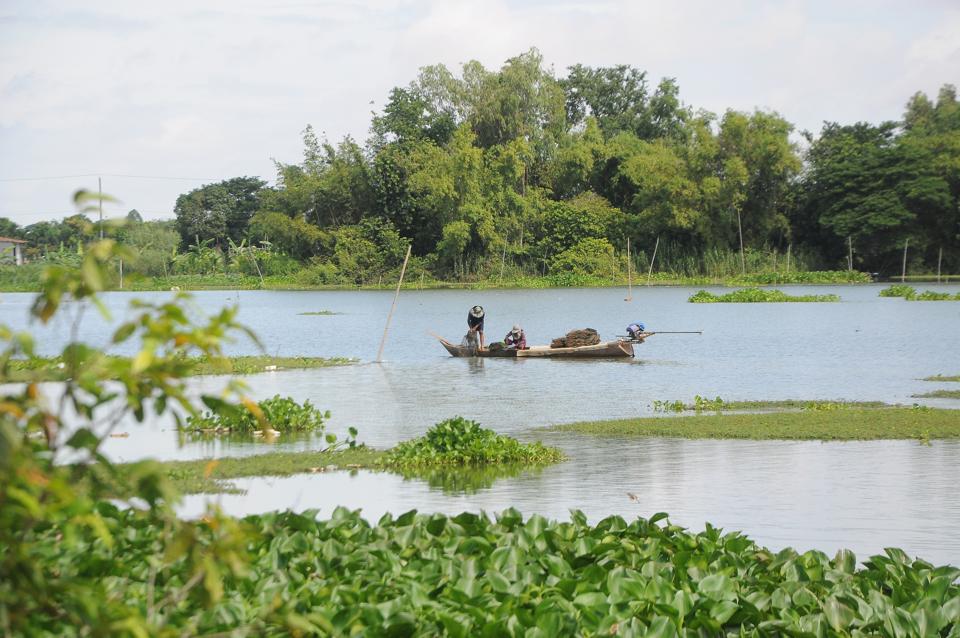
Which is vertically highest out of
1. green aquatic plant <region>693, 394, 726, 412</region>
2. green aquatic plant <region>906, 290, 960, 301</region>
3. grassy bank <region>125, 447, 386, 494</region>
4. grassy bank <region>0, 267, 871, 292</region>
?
grassy bank <region>0, 267, 871, 292</region>

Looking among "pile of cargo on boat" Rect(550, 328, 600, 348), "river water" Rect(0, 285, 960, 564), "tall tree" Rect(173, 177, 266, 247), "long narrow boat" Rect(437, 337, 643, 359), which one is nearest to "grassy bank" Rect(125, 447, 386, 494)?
"river water" Rect(0, 285, 960, 564)

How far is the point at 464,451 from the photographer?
457 inches

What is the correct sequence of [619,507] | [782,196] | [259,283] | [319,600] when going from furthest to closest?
[259,283], [782,196], [619,507], [319,600]

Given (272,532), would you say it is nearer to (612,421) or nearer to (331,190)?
(612,421)

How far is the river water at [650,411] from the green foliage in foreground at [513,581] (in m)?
0.94

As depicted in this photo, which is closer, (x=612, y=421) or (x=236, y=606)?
(x=236, y=606)

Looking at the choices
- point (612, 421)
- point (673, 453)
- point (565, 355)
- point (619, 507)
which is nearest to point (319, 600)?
point (619, 507)

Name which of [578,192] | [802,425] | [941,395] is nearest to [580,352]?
[941,395]

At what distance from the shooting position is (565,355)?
997 inches

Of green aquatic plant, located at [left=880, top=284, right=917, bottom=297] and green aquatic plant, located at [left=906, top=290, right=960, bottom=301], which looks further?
green aquatic plant, located at [left=880, top=284, right=917, bottom=297]

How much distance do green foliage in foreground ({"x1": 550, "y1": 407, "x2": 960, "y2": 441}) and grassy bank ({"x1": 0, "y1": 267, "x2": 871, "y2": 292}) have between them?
4974 cm

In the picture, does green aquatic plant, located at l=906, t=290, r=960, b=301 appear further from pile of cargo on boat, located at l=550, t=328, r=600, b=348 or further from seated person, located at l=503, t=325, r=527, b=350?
seated person, located at l=503, t=325, r=527, b=350

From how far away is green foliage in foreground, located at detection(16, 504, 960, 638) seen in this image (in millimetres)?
4152

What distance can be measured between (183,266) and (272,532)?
74.4m
